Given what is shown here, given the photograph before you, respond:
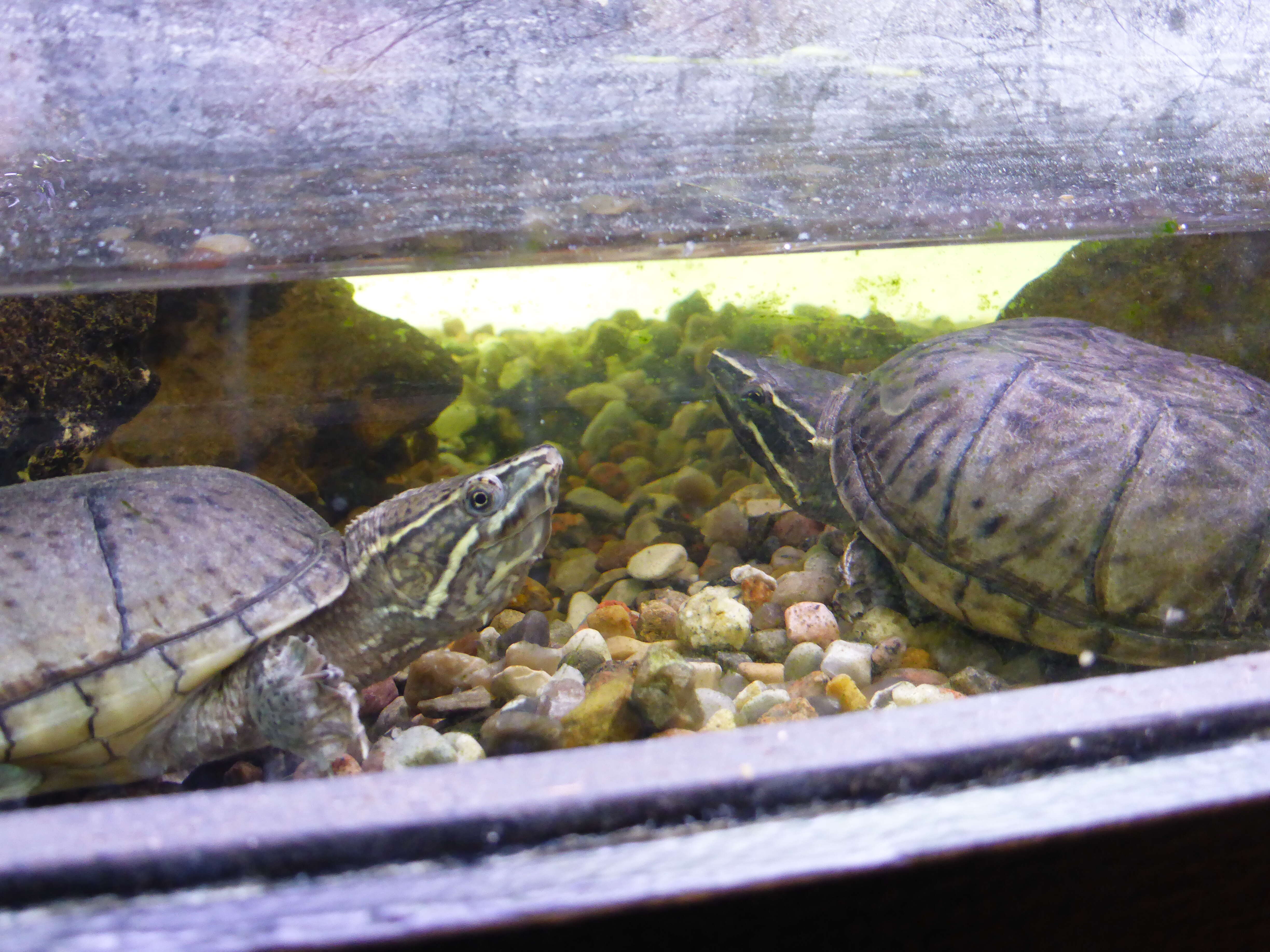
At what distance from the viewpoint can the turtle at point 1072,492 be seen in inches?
70.8

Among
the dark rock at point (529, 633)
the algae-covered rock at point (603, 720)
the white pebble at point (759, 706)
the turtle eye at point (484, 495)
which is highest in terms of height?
the turtle eye at point (484, 495)

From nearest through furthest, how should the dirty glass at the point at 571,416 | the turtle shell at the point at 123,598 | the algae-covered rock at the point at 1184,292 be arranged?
the turtle shell at the point at 123,598
the dirty glass at the point at 571,416
the algae-covered rock at the point at 1184,292

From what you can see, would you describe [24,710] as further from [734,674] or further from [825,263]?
[825,263]

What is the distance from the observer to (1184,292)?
2947mm

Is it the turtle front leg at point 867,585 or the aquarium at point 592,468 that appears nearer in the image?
the aquarium at point 592,468

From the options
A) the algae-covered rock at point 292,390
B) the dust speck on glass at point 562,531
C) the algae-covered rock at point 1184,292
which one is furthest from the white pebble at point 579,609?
the algae-covered rock at point 1184,292

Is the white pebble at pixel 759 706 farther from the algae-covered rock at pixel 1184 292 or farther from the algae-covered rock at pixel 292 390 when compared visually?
the algae-covered rock at pixel 1184 292

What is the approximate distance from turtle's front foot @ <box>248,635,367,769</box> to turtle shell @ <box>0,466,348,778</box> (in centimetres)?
15

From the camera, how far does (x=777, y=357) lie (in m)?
3.18

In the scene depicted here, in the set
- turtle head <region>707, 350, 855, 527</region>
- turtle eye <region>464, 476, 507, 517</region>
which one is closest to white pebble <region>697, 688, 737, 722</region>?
turtle eye <region>464, 476, 507, 517</region>

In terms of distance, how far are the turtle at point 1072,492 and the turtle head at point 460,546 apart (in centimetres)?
104

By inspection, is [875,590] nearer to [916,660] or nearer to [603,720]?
[916,660]

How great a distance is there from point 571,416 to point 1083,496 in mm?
1898

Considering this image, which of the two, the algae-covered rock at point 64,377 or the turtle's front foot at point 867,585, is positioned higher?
the algae-covered rock at point 64,377
